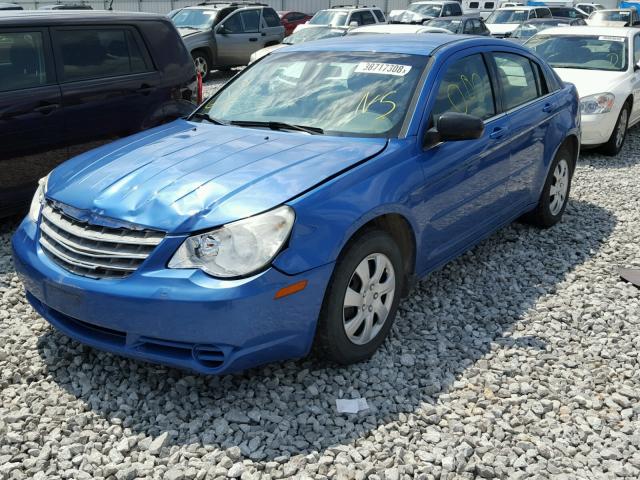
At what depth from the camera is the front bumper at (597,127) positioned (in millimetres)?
8398

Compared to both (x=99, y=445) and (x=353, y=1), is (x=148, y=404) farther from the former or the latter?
(x=353, y=1)

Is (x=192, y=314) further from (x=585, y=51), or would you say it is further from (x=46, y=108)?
(x=585, y=51)

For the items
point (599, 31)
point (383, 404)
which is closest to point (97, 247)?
point (383, 404)

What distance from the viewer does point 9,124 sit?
207 inches

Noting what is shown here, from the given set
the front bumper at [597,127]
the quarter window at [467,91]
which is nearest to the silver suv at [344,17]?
the front bumper at [597,127]

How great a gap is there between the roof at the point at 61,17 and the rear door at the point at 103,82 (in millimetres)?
74

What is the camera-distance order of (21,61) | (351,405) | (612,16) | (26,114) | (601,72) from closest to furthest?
(351,405) → (26,114) → (21,61) → (601,72) → (612,16)

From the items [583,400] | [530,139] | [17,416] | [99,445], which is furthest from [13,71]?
[583,400]

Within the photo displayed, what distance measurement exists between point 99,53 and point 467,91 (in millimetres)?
3345

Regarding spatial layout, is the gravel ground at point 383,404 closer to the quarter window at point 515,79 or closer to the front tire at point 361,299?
the front tire at point 361,299

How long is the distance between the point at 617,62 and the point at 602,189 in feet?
9.43

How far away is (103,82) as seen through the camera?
232 inches

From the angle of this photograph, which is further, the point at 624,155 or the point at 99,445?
the point at 624,155

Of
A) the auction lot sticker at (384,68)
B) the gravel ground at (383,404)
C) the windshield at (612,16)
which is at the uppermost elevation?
the auction lot sticker at (384,68)
